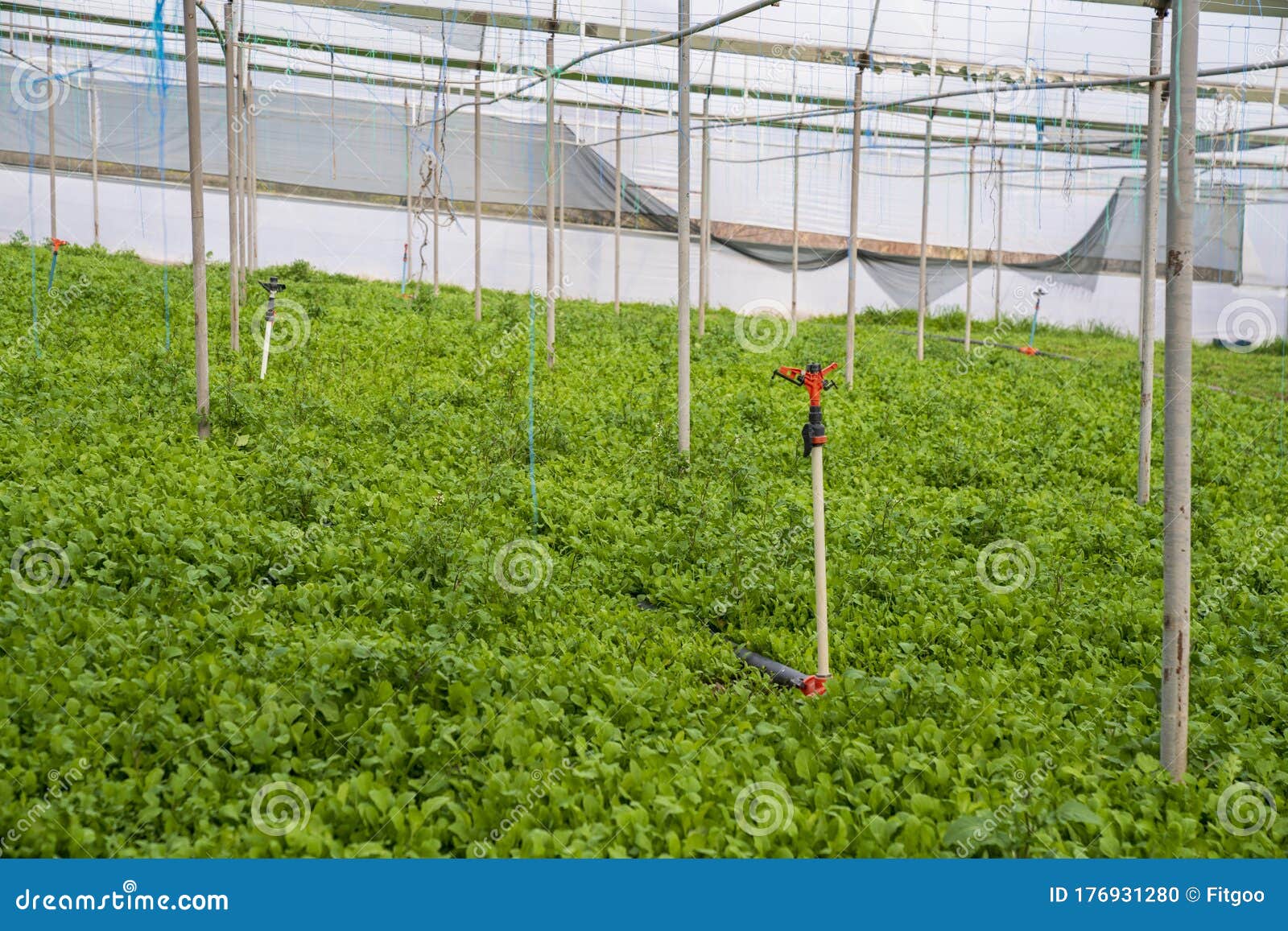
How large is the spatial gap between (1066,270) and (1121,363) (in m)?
10.9

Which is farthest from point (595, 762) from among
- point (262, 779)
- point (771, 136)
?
point (771, 136)

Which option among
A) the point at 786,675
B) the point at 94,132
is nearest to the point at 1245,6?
the point at 786,675

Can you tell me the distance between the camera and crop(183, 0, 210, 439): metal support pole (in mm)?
8188

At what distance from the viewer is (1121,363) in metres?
17.6

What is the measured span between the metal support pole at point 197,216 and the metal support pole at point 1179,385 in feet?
20.8

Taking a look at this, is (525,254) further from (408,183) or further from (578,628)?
(578,628)

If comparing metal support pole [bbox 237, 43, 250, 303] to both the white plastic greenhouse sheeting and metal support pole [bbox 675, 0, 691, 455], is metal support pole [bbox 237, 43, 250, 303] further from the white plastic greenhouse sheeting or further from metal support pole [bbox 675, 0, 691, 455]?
metal support pole [bbox 675, 0, 691, 455]

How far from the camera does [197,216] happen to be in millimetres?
8352

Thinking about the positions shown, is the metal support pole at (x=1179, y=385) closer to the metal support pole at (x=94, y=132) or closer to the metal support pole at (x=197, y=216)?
the metal support pole at (x=197, y=216)

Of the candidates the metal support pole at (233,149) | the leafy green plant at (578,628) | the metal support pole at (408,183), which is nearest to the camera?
the leafy green plant at (578,628)

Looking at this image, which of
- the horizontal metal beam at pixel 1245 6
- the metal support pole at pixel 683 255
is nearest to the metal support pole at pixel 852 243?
the horizontal metal beam at pixel 1245 6

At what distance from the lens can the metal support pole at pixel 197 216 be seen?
8.19 m

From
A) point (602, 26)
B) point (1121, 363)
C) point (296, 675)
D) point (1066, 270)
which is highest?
point (602, 26)

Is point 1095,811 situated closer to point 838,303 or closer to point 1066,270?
point 838,303
